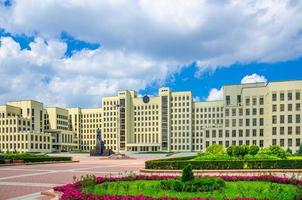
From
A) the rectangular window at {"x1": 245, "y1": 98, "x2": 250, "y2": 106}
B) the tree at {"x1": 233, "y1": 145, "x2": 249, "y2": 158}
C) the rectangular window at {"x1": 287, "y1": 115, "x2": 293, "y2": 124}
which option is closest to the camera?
the tree at {"x1": 233, "y1": 145, "x2": 249, "y2": 158}

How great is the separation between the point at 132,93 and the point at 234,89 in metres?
43.1

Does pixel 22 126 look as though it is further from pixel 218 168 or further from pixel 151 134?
pixel 218 168

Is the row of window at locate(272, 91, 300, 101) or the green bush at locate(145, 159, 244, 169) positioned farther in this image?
the row of window at locate(272, 91, 300, 101)

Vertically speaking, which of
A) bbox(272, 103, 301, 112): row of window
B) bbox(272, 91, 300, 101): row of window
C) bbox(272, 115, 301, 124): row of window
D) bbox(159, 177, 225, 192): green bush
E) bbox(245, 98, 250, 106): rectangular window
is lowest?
bbox(159, 177, 225, 192): green bush

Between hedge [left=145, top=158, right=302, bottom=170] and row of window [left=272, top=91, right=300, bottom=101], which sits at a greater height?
row of window [left=272, top=91, right=300, bottom=101]

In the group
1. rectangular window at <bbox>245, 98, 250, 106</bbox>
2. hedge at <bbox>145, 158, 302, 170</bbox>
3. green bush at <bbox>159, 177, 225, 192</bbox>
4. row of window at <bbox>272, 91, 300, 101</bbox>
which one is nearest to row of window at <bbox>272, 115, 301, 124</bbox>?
row of window at <bbox>272, 91, 300, 101</bbox>

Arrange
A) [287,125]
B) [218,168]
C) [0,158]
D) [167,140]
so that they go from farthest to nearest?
[167,140], [287,125], [0,158], [218,168]

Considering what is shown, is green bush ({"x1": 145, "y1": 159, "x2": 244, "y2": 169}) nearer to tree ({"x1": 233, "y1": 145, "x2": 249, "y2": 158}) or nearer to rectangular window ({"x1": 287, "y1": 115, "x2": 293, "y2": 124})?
tree ({"x1": 233, "y1": 145, "x2": 249, "y2": 158})

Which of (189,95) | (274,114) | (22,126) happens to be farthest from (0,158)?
(189,95)

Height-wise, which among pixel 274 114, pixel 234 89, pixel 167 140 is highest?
pixel 234 89

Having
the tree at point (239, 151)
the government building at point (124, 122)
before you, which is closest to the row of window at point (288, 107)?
the government building at point (124, 122)

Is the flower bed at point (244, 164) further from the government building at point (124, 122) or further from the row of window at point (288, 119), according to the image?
the government building at point (124, 122)

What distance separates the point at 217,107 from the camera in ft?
359

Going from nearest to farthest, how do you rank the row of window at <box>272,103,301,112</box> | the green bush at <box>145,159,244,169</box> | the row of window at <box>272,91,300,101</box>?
the green bush at <box>145,159,244,169</box> < the row of window at <box>272,103,301,112</box> < the row of window at <box>272,91,300,101</box>
